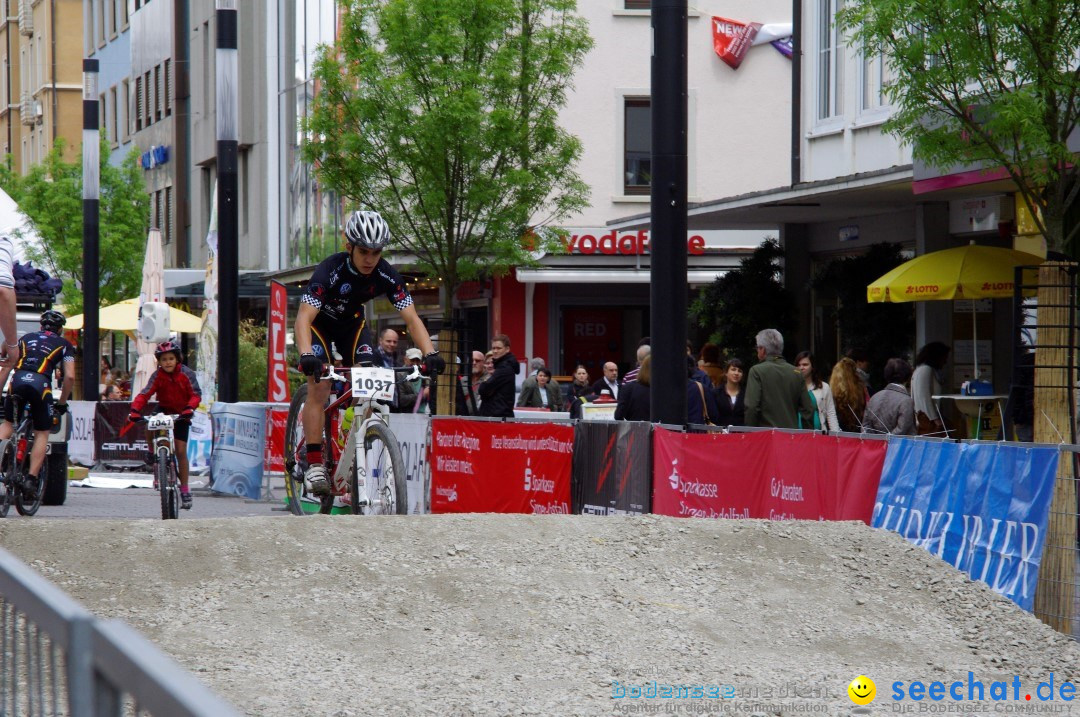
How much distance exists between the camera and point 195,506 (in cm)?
1853

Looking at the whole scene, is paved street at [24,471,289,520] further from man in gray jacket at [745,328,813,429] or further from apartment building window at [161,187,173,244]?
apartment building window at [161,187,173,244]

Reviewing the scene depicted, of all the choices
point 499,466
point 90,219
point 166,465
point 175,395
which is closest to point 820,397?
point 499,466

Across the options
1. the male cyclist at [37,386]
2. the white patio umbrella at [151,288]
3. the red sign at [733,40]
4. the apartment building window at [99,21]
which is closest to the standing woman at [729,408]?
the male cyclist at [37,386]

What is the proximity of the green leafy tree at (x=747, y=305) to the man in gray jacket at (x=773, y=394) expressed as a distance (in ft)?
25.1

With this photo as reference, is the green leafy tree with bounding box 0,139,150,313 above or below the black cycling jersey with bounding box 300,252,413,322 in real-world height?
above

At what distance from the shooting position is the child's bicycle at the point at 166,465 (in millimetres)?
14180

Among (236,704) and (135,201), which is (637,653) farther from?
(135,201)

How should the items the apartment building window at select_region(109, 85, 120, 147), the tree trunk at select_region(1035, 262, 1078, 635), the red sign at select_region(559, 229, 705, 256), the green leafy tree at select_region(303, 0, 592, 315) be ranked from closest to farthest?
the tree trunk at select_region(1035, 262, 1078, 635)
the green leafy tree at select_region(303, 0, 592, 315)
the red sign at select_region(559, 229, 705, 256)
the apartment building window at select_region(109, 85, 120, 147)

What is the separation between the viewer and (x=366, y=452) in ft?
33.8

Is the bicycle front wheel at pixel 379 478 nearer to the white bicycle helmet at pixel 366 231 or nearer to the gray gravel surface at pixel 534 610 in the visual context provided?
the gray gravel surface at pixel 534 610

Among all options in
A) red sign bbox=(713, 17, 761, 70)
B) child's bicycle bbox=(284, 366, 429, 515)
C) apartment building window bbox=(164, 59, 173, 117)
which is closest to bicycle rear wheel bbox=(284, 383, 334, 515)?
child's bicycle bbox=(284, 366, 429, 515)

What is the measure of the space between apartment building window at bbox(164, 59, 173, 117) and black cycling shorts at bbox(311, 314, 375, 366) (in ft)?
151

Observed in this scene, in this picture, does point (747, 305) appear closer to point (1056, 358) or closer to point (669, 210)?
point (669, 210)

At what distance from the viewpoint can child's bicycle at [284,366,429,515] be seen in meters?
10.1
